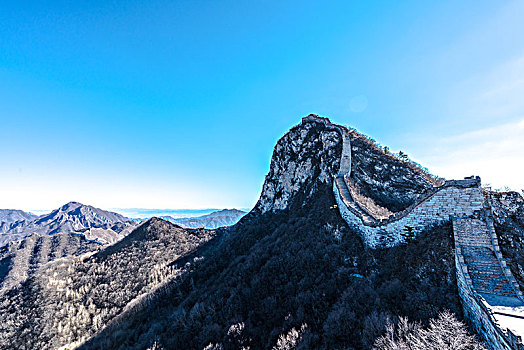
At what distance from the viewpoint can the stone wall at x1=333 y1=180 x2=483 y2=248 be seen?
964 cm

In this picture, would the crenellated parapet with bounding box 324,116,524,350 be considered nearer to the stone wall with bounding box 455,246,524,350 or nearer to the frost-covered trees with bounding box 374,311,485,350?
the stone wall with bounding box 455,246,524,350

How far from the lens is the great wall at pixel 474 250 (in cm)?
598

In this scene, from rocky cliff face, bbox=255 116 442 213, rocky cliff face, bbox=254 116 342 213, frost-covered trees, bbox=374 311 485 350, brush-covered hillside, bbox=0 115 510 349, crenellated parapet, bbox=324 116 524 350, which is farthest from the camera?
rocky cliff face, bbox=254 116 342 213

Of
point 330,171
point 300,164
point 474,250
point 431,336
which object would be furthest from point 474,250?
point 300,164

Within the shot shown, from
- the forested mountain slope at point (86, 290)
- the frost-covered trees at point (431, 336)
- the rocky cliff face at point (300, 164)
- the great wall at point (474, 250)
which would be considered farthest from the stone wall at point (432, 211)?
the forested mountain slope at point (86, 290)

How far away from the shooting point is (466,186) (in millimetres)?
9867

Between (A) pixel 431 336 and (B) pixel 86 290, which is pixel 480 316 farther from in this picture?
(B) pixel 86 290

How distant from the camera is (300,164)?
134 feet

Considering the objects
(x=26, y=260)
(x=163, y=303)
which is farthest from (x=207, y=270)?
(x=26, y=260)

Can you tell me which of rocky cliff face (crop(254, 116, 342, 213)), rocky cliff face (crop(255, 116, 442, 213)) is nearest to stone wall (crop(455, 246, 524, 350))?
rocky cliff face (crop(255, 116, 442, 213))

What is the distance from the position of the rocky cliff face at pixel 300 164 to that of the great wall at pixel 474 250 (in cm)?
1891

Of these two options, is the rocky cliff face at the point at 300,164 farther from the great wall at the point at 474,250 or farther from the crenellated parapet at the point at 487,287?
the crenellated parapet at the point at 487,287

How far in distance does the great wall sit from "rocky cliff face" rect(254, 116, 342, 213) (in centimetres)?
1891

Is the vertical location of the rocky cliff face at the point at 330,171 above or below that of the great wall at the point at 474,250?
above
